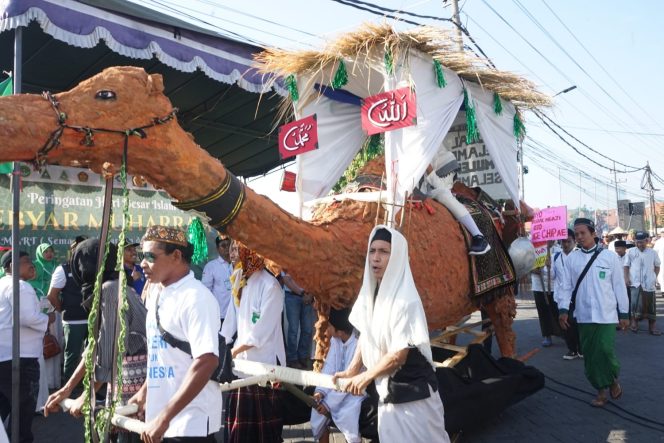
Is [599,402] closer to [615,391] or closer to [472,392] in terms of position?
[615,391]

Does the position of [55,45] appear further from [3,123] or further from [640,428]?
[640,428]

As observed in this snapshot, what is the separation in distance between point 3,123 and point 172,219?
5.92 meters

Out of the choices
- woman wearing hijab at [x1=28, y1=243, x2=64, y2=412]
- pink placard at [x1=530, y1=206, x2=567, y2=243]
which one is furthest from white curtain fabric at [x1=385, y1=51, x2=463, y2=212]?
woman wearing hijab at [x1=28, y1=243, x2=64, y2=412]

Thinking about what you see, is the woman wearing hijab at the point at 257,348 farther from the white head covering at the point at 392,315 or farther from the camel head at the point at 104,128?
the camel head at the point at 104,128

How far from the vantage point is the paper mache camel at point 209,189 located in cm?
241

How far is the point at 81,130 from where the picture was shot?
8.16ft

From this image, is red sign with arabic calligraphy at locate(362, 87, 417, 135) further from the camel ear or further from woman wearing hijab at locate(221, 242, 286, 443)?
the camel ear

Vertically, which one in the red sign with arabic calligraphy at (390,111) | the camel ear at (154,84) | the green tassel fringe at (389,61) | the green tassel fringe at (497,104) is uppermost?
the green tassel fringe at (389,61)

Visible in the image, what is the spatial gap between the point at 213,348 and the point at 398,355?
98cm

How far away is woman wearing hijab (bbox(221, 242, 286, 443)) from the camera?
3799mm

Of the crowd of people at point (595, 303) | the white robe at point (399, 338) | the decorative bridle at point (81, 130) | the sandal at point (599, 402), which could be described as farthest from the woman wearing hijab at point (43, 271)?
the sandal at point (599, 402)

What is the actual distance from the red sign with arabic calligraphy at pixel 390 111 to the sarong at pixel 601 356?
9.42 feet

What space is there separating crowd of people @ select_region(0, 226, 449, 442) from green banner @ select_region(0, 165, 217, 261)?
7.42ft

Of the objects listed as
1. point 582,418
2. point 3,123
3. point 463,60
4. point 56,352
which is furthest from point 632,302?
point 3,123
